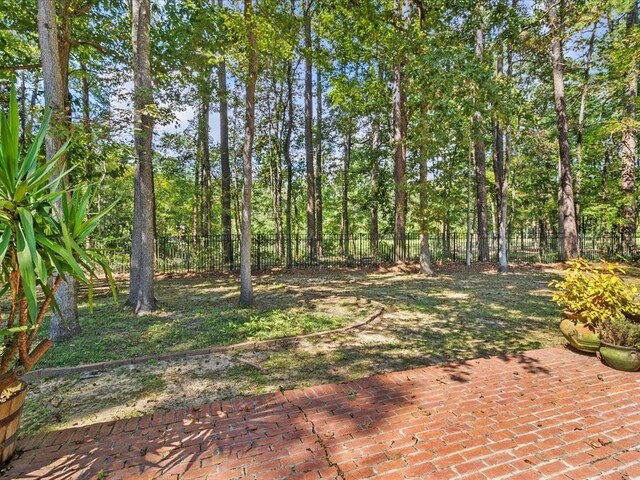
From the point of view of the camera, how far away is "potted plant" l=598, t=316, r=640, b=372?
151 inches

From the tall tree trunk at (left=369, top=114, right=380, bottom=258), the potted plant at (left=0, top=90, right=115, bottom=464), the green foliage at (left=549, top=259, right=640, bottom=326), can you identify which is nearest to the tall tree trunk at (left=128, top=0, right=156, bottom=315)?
the potted plant at (left=0, top=90, right=115, bottom=464)

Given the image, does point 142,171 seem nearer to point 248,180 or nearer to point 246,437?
point 248,180

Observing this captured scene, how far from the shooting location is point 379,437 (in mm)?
2633

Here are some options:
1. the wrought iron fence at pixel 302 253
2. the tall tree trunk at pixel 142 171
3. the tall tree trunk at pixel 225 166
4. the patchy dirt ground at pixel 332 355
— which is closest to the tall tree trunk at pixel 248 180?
the patchy dirt ground at pixel 332 355

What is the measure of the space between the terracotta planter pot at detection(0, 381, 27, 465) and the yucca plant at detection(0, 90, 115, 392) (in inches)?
4.1

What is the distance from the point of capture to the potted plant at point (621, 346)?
151 inches

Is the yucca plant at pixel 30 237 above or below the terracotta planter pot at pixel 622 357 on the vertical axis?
above

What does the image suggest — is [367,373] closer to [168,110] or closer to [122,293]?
[168,110]

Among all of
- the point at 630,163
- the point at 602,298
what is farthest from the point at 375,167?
the point at 602,298

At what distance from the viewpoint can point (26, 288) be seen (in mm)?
1833

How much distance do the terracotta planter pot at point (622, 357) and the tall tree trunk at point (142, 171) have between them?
733cm

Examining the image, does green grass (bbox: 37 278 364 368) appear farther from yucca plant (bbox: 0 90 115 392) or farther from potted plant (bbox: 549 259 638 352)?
potted plant (bbox: 549 259 638 352)

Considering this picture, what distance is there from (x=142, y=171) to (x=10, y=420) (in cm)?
514

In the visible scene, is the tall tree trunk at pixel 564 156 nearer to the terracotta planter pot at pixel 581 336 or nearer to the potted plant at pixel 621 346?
the terracotta planter pot at pixel 581 336
